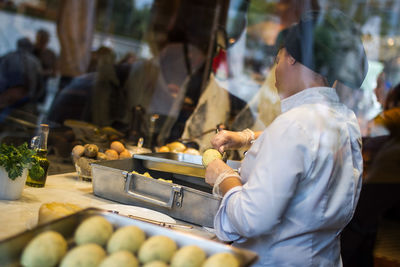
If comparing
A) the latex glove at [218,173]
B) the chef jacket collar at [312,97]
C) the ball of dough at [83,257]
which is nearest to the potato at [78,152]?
the latex glove at [218,173]

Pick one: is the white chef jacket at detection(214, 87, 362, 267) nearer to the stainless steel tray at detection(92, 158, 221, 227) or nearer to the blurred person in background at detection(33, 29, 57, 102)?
the stainless steel tray at detection(92, 158, 221, 227)

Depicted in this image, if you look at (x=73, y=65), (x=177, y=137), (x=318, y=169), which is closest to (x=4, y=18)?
(x=73, y=65)

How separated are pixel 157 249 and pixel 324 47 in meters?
0.62

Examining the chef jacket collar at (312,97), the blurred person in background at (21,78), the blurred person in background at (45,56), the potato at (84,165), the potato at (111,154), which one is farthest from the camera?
the blurred person in background at (45,56)

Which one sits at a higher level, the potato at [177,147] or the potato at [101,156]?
the potato at [101,156]

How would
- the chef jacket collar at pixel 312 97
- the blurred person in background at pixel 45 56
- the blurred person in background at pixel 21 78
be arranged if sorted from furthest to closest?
the blurred person in background at pixel 45 56 → the blurred person in background at pixel 21 78 → the chef jacket collar at pixel 312 97

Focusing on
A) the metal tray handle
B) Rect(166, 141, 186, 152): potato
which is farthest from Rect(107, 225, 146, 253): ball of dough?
Rect(166, 141, 186, 152): potato

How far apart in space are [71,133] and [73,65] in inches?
55.4

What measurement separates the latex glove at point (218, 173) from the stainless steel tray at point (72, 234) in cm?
39

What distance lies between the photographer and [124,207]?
1207 millimetres

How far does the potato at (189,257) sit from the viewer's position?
621mm

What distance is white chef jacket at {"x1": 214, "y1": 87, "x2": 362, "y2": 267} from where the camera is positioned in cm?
87

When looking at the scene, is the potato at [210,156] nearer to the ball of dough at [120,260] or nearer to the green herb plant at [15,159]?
the green herb plant at [15,159]

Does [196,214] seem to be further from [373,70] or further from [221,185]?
[373,70]
